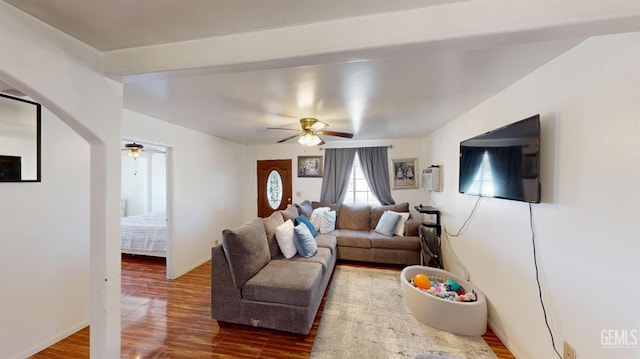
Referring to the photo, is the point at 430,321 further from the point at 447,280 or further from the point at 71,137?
the point at 71,137

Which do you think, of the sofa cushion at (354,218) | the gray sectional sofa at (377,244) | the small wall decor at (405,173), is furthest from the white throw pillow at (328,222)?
the small wall decor at (405,173)

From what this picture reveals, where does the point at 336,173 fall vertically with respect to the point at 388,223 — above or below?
above

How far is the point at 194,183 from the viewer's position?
3.89 m

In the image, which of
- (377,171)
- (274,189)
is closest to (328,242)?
(377,171)

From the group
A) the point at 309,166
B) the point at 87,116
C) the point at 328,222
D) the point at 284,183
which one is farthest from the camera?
the point at 284,183

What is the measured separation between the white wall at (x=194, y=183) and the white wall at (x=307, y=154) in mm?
507

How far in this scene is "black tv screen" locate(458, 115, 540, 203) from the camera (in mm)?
1613

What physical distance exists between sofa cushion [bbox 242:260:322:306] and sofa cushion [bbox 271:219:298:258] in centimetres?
43

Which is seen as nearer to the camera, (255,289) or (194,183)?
(255,289)

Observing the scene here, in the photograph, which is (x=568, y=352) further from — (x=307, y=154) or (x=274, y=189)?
(x=274, y=189)

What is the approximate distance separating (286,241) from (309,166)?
8.47 ft

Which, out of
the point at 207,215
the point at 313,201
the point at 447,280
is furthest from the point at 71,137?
the point at 447,280

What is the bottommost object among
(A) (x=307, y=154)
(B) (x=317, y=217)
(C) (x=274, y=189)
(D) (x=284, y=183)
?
(B) (x=317, y=217)

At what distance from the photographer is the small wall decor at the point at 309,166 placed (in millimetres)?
5195
